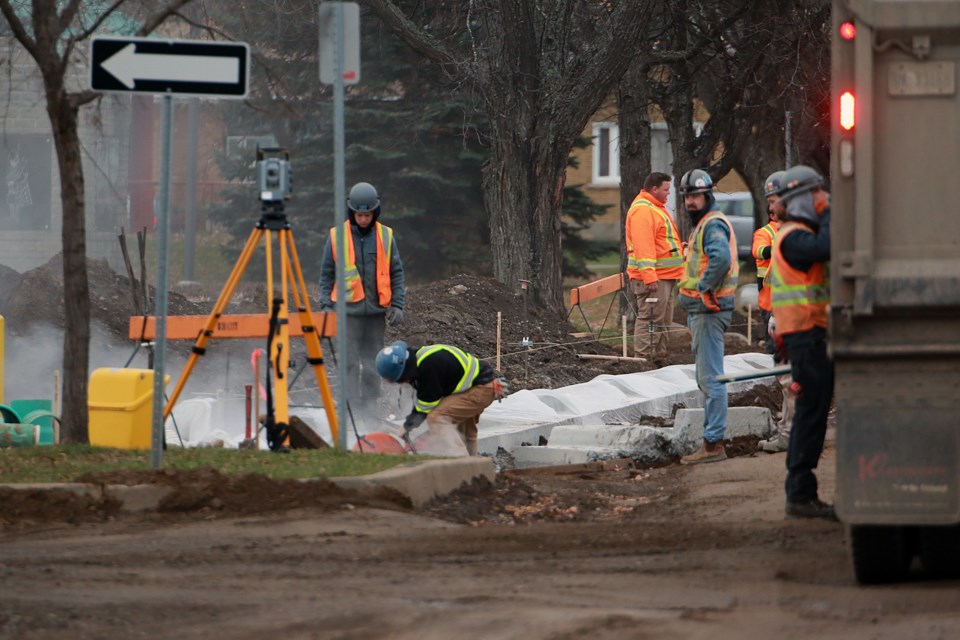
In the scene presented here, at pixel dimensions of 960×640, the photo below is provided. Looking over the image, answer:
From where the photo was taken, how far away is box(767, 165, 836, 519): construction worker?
842 centimetres

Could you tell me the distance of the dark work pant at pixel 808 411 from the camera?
8.71 meters

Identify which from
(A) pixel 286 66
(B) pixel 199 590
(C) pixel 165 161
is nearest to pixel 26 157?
(A) pixel 286 66

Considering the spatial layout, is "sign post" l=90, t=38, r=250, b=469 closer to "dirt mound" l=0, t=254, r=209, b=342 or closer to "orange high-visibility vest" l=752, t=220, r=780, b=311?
"orange high-visibility vest" l=752, t=220, r=780, b=311

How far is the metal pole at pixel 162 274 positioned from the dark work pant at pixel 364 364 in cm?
426

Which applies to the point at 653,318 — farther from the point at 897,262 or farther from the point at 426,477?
the point at 897,262

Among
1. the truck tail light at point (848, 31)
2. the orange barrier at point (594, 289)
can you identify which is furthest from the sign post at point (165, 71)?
the orange barrier at point (594, 289)

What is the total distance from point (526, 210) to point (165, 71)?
46.8 ft

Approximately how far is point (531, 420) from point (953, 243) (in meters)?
8.17

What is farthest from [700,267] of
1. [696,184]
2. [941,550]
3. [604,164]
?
[604,164]

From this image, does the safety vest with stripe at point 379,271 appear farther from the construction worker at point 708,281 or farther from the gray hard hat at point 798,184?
the gray hard hat at point 798,184

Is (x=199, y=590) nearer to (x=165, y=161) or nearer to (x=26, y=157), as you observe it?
(x=165, y=161)

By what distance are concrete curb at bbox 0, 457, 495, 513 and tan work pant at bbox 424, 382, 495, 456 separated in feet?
5.56

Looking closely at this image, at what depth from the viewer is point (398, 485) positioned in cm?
927

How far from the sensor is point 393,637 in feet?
18.6
